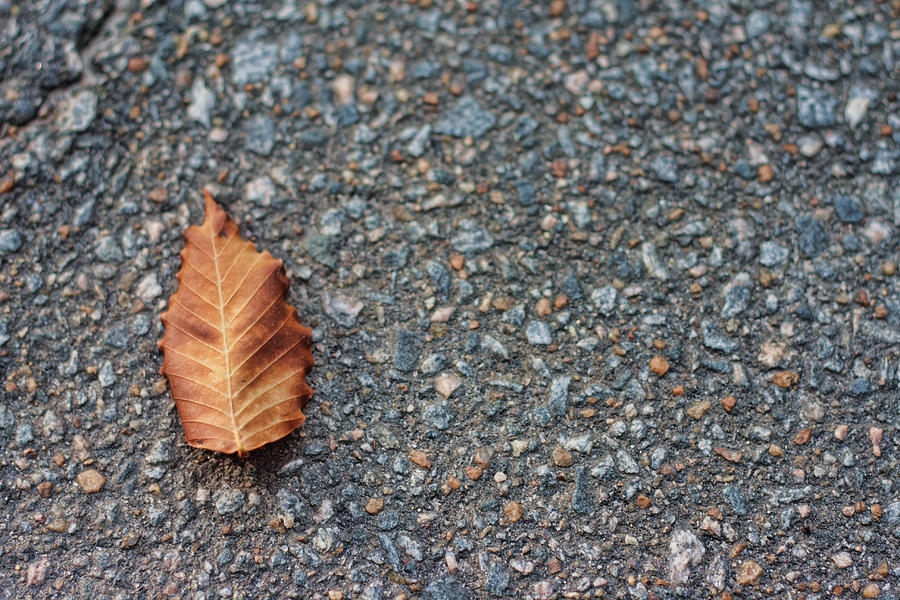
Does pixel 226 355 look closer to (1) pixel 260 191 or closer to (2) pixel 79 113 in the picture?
(1) pixel 260 191

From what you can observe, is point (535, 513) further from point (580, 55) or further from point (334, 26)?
point (334, 26)

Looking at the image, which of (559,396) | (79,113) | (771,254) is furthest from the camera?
(79,113)

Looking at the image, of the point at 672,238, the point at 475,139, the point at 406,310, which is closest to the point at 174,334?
the point at 406,310

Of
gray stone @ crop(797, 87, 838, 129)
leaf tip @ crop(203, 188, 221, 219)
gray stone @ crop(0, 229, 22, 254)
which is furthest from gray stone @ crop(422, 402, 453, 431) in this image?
gray stone @ crop(797, 87, 838, 129)

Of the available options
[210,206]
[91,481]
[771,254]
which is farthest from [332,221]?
[771,254]

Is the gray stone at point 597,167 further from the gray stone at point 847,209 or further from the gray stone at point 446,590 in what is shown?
the gray stone at point 446,590

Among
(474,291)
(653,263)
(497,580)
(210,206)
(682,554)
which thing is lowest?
(682,554)
